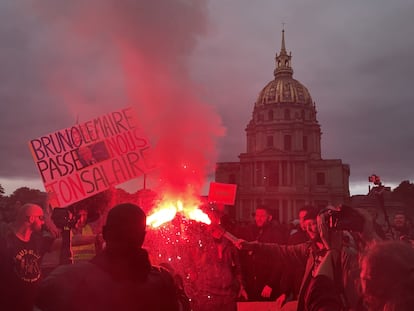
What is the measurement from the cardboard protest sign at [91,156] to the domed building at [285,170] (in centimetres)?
5734

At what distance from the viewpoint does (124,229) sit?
7.59 ft

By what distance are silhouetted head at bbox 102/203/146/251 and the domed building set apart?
61393 millimetres

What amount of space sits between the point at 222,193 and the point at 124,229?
21.1ft

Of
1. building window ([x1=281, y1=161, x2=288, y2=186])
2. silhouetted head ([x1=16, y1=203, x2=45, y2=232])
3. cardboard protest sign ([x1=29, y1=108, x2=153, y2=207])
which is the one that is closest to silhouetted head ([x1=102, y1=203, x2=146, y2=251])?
silhouetted head ([x1=16, y1=203, x2=45, y2=232])

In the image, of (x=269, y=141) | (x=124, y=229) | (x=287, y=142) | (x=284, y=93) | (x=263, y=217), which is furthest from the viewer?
(x=284, y=93)

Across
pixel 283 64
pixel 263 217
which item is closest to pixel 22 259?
pixel 263 217

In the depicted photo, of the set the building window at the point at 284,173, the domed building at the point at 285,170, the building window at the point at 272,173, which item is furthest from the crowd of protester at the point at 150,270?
the building window at the point at 272,173

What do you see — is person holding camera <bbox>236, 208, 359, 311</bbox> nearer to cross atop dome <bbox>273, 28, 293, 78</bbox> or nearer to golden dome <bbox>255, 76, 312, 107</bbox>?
golden dome <bbox>255, 76, 312, 107</bbox>

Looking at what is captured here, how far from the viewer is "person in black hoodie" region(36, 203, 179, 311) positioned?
2.07 m

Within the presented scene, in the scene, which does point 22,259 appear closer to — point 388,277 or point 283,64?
point 388,277

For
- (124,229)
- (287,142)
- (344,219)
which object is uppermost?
(287,142)

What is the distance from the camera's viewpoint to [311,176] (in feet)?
225

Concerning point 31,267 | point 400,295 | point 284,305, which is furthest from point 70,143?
point 400,295

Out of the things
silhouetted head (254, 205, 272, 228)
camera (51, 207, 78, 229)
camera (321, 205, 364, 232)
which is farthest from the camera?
silhouetted head (254, 205, 272, 228)
